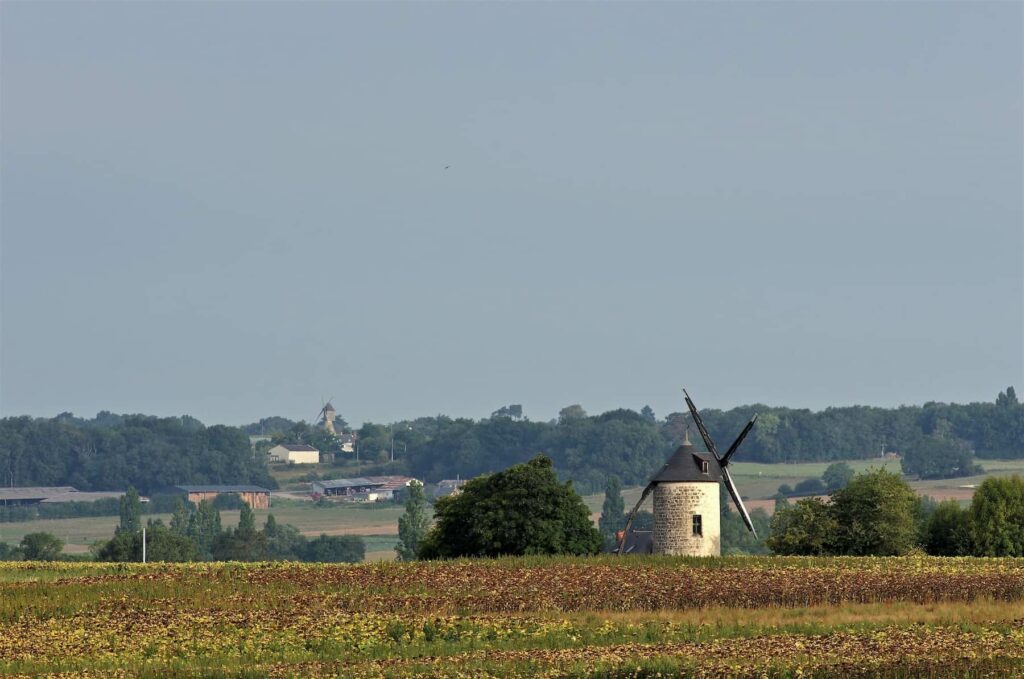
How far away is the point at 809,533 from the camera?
100 metres

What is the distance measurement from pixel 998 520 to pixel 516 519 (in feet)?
86.9

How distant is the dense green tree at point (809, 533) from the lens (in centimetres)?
9944

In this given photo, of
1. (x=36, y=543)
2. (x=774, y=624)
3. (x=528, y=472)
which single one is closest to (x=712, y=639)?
(x=774, y=624)

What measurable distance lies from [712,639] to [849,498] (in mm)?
46523

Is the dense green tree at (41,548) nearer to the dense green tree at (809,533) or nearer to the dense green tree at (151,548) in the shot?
the dense green tree at (151,548)

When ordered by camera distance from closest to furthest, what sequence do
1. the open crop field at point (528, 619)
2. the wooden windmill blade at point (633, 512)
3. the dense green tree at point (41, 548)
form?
the open crop field at point (528, 619) < the wooden windmill blade at point (633, 512) < the dense green tree at point (41, 548)

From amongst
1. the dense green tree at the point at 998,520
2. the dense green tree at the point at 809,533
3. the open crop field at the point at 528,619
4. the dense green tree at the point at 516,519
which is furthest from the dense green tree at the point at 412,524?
the open crop field at the point at 528,619

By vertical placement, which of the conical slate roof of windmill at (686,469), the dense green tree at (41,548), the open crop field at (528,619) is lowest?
the open crop field at (528,619)

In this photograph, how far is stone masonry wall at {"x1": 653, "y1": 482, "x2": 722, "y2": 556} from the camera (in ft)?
317

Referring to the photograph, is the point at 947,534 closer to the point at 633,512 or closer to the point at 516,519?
the point at 633,512

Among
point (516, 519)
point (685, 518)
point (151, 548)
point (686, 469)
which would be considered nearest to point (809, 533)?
point (685, 518)

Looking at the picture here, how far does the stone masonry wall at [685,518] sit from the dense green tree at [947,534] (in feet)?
45.9

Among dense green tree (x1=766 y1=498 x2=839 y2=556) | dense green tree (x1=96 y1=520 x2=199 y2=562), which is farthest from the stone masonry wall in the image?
dense green tree (x1=96 y1=520 x2=199 y2=562)

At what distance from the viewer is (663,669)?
1884 inches
